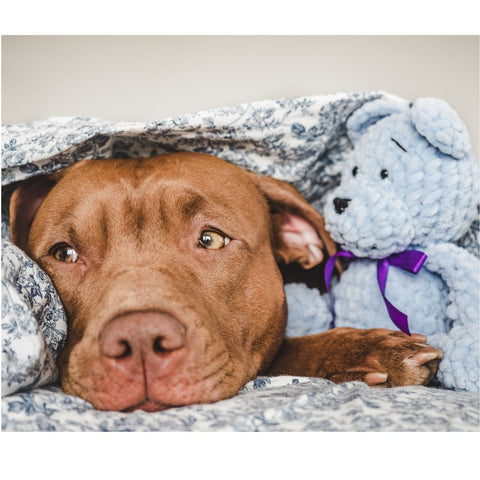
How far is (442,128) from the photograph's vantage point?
2465mm

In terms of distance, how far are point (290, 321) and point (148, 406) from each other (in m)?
1.26

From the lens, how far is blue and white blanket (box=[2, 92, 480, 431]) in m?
1.64

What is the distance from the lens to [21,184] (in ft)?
9.09

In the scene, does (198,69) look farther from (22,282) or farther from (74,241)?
(22,282)

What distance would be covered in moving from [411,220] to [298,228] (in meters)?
0.69

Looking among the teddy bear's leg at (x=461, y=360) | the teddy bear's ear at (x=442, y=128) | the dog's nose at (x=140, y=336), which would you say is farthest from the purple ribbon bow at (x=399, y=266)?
the dog's nose at (x=140, y=336)

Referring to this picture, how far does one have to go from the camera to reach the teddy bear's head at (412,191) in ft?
8.19

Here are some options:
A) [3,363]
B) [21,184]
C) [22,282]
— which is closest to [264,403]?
[3,363]

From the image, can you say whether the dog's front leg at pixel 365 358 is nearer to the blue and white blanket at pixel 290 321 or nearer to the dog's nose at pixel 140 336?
the blue and white blanket at pixel 290 321

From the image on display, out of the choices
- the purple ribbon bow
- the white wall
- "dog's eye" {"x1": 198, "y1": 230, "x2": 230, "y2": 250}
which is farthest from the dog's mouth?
the white wall

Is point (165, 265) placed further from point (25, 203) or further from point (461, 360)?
point (461, 360)

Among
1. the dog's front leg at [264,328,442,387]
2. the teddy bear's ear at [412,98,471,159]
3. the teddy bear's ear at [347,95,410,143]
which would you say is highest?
the teddy bear's ear at [347,95,410,143]

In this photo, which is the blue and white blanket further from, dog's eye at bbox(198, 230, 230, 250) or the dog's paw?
dog's eye at bbox(198, 230, 230, 250)

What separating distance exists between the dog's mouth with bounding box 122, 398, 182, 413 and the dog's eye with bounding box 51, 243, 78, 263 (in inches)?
34.2
